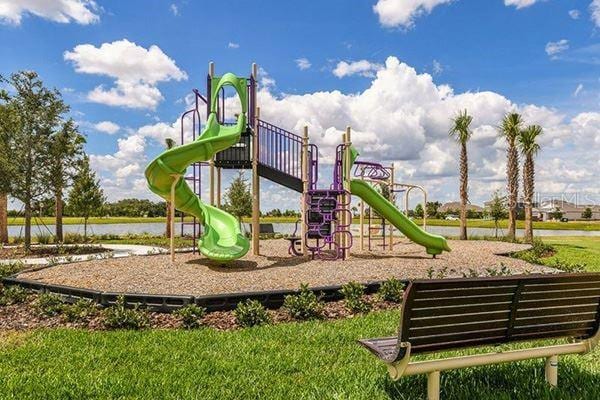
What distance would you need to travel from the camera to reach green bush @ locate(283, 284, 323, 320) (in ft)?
21.5

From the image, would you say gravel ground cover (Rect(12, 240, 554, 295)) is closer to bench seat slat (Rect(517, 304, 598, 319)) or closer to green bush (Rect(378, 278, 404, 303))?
Answer: green bush (Rect(378, 278, 404, 303))

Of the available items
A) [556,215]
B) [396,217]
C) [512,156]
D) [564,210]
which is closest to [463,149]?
[512,156]

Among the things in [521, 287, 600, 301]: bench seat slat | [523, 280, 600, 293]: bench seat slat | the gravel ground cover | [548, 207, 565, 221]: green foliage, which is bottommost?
the gravel ground cover

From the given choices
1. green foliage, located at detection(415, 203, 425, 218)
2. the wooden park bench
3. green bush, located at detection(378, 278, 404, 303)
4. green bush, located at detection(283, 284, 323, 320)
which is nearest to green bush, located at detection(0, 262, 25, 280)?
green bush, located at detection(283, 284, 323, 320)

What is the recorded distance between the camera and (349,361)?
459cm

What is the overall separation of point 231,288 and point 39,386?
458cm

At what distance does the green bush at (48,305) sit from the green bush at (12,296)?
2.56 feet

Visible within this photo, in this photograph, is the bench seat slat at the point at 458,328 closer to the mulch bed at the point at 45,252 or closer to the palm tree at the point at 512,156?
the mulch bed at the point at 45,252

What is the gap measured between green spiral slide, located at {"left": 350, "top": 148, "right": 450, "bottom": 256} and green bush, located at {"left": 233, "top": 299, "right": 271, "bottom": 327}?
8.19 metres

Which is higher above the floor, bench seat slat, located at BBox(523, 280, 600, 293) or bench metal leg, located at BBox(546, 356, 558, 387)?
bench seat slat, located at BBox(523, 280, 600, 293)

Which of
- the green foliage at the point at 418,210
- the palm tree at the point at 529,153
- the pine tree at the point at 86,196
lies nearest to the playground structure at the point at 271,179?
the pine tree at the point at 86,196

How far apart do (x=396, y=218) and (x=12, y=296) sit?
10.3 meters

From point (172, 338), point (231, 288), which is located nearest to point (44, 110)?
point (231, 288)

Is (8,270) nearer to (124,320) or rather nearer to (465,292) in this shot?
(124,320)
